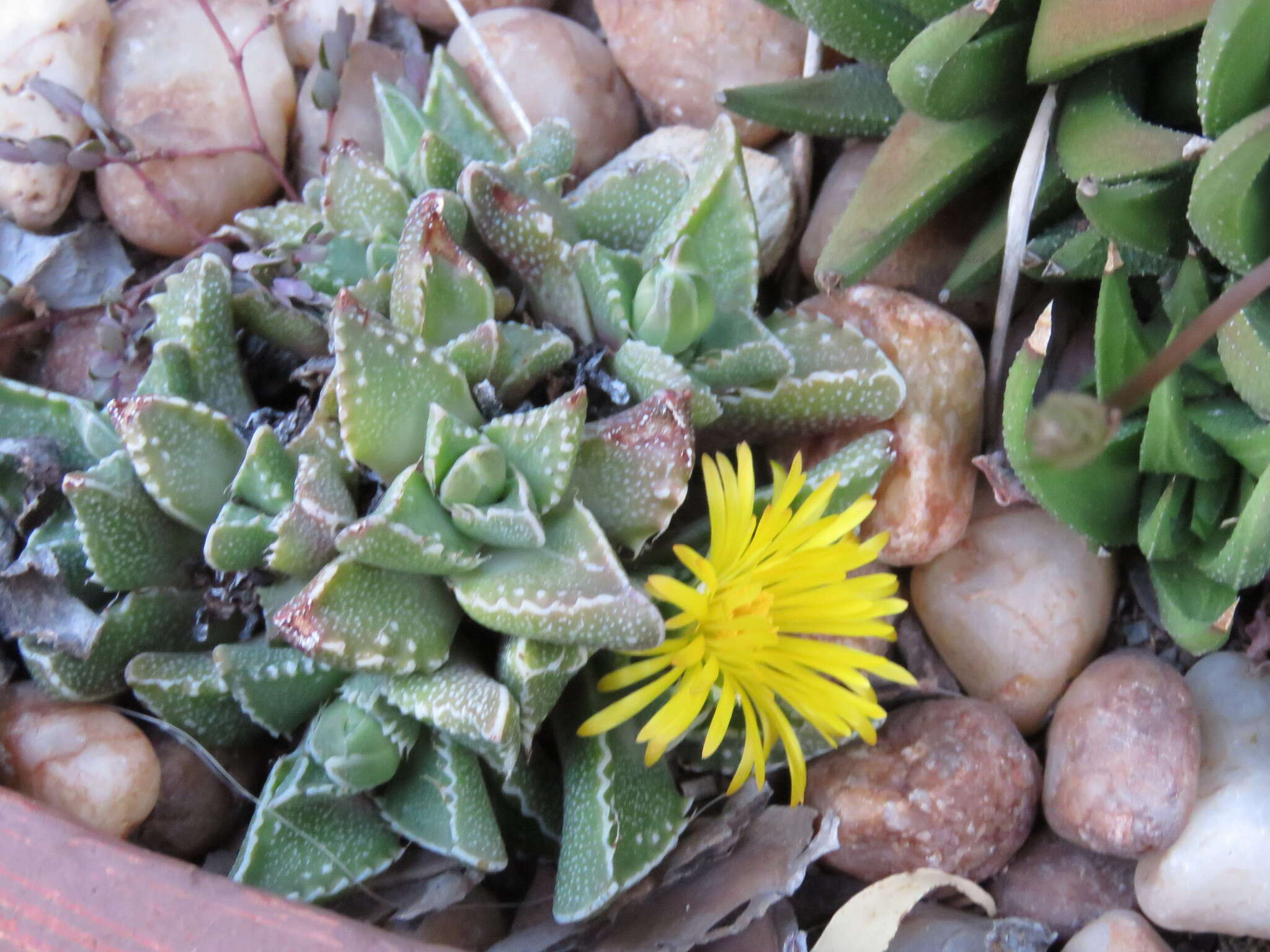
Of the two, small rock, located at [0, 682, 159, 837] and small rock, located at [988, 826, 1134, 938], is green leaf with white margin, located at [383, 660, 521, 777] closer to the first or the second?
small rock, located at [0, 682, 159, 837]

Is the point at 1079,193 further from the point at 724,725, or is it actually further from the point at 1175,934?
the point at 1175,934

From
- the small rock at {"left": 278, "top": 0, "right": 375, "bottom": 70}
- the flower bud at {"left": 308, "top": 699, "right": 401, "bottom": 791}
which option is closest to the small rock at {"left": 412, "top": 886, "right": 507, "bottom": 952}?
the flower bud at {"left": 308, "top": 699, "right": 401, "bottom": 791}

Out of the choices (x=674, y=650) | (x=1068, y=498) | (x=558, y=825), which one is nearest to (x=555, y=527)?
(x=674, y=650)

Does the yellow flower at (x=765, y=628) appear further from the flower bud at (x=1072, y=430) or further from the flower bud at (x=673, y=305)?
the flower bud at (x=1072, y=430)

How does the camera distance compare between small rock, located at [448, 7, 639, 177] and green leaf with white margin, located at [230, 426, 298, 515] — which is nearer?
green leaf with white margin, located at [230, 426, 298, 515]

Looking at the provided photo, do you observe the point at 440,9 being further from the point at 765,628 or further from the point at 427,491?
the point at 765,628

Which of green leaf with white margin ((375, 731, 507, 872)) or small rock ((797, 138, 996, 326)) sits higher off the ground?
small rock ((797, 138, 996, 326))
